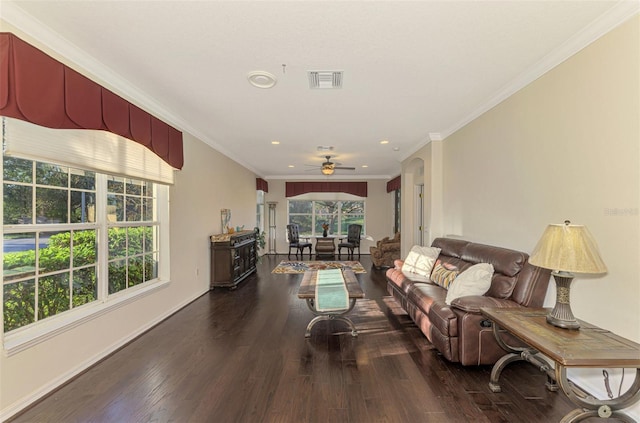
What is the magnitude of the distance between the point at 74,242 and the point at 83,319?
2.20 feet

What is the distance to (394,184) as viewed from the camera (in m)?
8.36

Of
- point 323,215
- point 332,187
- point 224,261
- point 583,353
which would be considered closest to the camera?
point 583,353

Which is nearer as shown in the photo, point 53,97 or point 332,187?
point 53,97

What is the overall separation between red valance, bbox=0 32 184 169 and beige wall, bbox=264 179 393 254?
21.6ft

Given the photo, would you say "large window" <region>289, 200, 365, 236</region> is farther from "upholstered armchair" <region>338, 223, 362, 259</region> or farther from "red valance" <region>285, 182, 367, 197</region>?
"upholstered armchair" <region>338, 223, 362, 259</region>

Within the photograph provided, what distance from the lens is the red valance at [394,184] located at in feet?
26.8

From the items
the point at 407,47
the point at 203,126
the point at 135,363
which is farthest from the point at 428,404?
the point at 203,126

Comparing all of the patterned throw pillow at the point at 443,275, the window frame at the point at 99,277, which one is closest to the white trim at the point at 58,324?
the window frame at the point at 99,277

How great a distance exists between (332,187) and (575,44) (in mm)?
7232

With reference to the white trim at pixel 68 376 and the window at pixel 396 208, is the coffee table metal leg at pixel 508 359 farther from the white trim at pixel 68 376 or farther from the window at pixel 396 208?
the window at pixel 396 208

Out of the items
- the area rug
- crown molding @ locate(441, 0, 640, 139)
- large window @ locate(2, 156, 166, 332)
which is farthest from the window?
large window @ locate(2, 156, 166, 332)

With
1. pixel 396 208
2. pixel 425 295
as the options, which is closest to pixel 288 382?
pixel 425 295

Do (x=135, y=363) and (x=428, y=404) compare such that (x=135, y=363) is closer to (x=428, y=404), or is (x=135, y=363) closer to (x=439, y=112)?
(x=428, y=404)

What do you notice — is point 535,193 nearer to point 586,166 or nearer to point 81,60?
point 586,166
